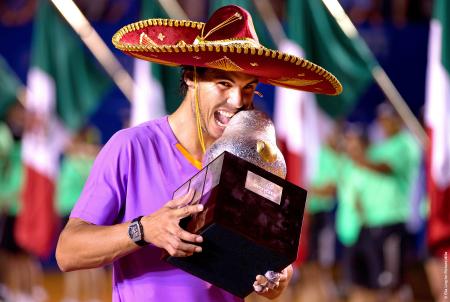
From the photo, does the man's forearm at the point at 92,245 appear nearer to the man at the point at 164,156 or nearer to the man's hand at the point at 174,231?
the man at the point at 164,156

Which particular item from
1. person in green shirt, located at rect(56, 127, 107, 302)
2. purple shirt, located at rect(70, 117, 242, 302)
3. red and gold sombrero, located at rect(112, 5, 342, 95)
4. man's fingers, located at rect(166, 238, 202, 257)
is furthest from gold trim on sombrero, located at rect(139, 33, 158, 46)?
person in green shirt, located at rect(56, 127, 107, 302)

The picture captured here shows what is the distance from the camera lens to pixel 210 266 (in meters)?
2.43

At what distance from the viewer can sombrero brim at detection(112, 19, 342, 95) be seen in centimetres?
264

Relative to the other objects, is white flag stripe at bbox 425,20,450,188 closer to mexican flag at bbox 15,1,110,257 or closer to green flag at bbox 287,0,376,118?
green flag at bbox 287,0,376,118

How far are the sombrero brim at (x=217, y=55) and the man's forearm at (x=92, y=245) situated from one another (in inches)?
21.7

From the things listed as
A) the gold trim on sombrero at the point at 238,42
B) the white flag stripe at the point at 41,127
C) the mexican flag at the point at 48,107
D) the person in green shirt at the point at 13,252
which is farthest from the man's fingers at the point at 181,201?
the person in green shirt at the point at 13,252

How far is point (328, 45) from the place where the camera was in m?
8.58

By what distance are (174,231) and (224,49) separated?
59cm

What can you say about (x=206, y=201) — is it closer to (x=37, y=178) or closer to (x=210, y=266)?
(x=210, y=266)

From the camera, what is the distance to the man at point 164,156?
100 inches

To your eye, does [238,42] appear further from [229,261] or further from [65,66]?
[65,66]

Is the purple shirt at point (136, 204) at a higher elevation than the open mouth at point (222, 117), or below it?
below

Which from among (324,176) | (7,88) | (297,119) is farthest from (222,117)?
(7,88)

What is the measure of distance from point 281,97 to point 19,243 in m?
3.67
